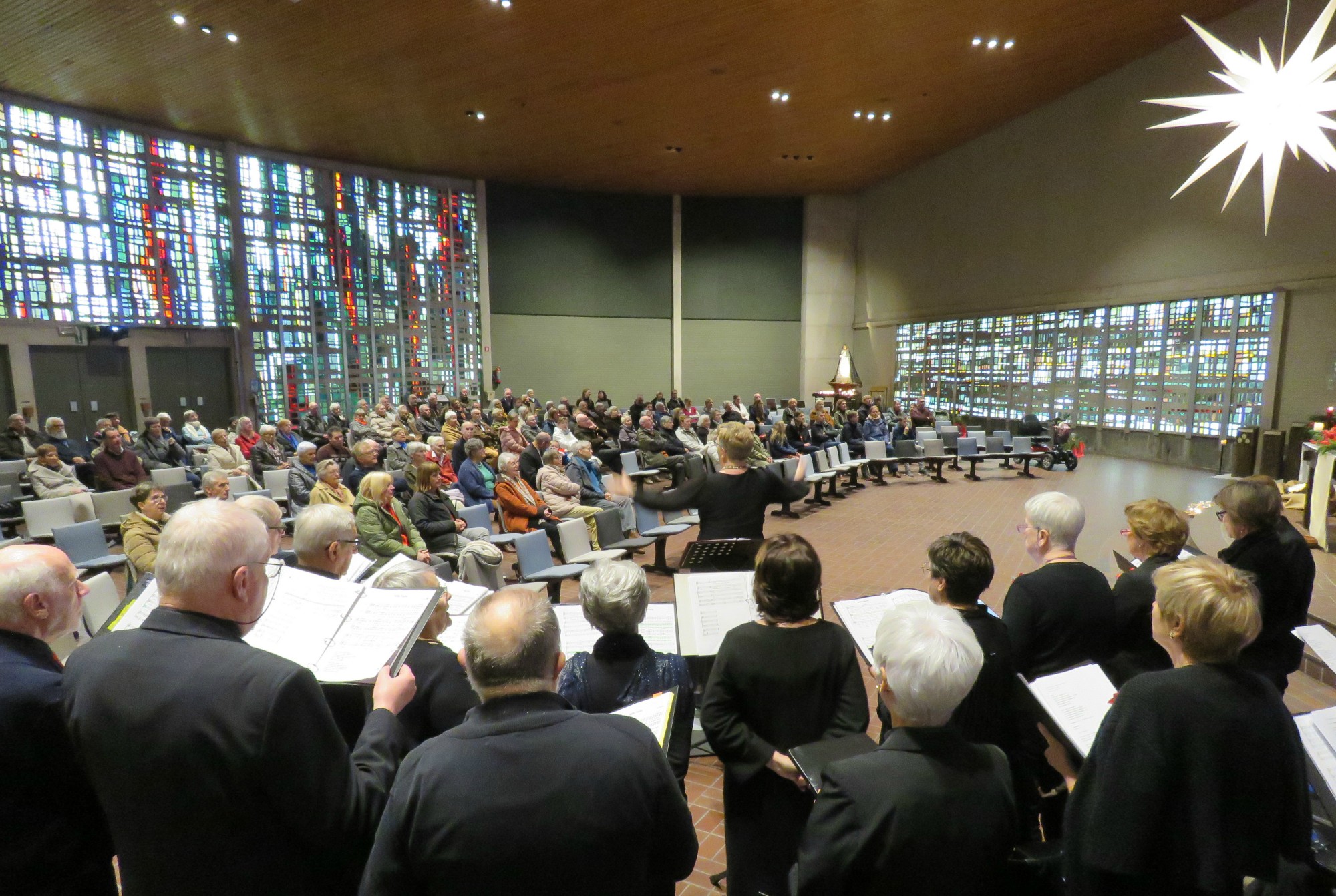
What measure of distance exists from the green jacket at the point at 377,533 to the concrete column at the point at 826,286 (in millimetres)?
18898

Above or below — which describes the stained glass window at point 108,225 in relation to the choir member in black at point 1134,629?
above

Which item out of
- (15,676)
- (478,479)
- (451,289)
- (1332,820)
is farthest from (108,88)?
(1332,820)

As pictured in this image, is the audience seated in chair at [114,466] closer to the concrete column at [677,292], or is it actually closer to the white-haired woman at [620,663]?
the white-haired woman at [620,663]

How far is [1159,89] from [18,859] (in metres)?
16.8

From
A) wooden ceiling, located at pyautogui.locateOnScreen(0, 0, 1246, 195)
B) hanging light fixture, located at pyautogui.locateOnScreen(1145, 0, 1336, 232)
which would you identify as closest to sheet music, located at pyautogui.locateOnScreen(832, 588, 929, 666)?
hanging light fixture, located at pyautogui.locateOnScreen(1145, 0, 1336, 232)

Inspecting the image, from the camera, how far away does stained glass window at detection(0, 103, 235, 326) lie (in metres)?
12.2

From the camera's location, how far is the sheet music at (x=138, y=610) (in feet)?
7.71

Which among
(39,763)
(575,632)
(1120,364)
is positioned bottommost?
(575,632)

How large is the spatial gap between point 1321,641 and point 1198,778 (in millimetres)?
1310

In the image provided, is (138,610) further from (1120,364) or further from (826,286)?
(826,286)

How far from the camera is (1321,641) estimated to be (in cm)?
232

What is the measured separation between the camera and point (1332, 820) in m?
1.74

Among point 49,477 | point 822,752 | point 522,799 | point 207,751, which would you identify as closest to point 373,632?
point 207,751

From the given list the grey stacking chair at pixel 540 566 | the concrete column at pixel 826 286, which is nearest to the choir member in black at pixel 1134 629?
the grey stacking chair at pixel 540 566
